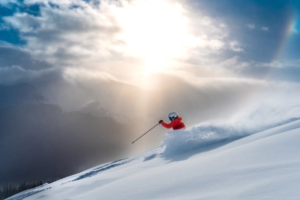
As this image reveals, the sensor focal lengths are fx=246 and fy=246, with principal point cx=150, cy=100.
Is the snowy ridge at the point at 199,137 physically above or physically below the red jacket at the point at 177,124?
below

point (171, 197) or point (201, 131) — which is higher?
point (201, 131)

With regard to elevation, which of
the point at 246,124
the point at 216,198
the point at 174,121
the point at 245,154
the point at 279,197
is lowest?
the point at 279,197

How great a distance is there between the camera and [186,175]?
516 cm

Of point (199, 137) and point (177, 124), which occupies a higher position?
point (177, 124)

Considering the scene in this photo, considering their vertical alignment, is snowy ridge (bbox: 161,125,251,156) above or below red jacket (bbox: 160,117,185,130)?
below

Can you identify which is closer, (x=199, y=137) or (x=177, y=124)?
(x=199, y=137)

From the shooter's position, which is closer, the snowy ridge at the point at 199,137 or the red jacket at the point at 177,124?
the snowy ridge at the point at 199,137

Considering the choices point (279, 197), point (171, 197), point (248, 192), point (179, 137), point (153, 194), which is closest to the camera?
point (279, 197)

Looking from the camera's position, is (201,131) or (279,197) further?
(201,131)

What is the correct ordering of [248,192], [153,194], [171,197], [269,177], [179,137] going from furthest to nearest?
[179,137] < [153,194] < [171,197] < [269,177] < [248,192]

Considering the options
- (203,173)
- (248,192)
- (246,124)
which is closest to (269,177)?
(248,192)

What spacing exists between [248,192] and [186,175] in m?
1.96

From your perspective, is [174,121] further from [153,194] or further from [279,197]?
[279,197]

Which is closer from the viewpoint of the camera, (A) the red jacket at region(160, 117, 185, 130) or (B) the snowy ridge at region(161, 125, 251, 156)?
A: (B) the snowy ridge at region(161, 125, 251, 156)
